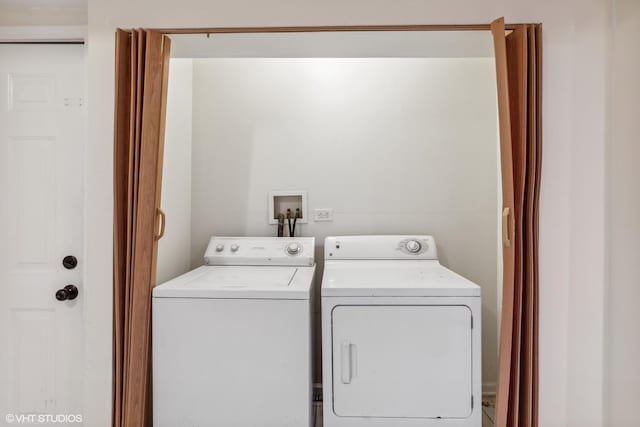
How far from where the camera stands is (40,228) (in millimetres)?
1915

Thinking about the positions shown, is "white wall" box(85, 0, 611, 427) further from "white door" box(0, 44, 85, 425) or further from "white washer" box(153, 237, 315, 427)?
"white door" box(0, 44, 85, 425)

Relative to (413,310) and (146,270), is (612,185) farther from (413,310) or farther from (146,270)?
(146,270)

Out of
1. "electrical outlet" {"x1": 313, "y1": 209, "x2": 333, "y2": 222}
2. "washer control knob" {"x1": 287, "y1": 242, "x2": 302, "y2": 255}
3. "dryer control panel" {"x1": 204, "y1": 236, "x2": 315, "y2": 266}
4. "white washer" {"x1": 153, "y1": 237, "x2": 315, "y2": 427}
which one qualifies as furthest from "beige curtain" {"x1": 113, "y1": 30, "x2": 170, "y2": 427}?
"electrical outlet" {"x1": 313, "y1": 209, "x2": 333, "y2": 222}

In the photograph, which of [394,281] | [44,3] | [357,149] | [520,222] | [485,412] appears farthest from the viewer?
[357,149]

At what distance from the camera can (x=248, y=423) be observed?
1596mm

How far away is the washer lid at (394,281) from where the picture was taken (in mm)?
1587

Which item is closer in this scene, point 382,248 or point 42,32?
point 42,32

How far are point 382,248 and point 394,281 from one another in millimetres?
585

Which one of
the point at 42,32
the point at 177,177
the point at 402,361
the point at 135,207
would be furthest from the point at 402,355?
the point at 42,32

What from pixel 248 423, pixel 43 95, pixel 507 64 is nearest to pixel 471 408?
pixel 248 423

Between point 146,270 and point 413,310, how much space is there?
1279 millimetres

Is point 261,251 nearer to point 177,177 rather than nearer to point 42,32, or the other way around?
point 177,177

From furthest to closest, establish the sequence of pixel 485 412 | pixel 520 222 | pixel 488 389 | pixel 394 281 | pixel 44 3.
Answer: pixel 488 389
pixel 485 412
pixel 44 3
pixel 394 281
pixel 520 222

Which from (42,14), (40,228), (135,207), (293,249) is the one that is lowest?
(293,249)
